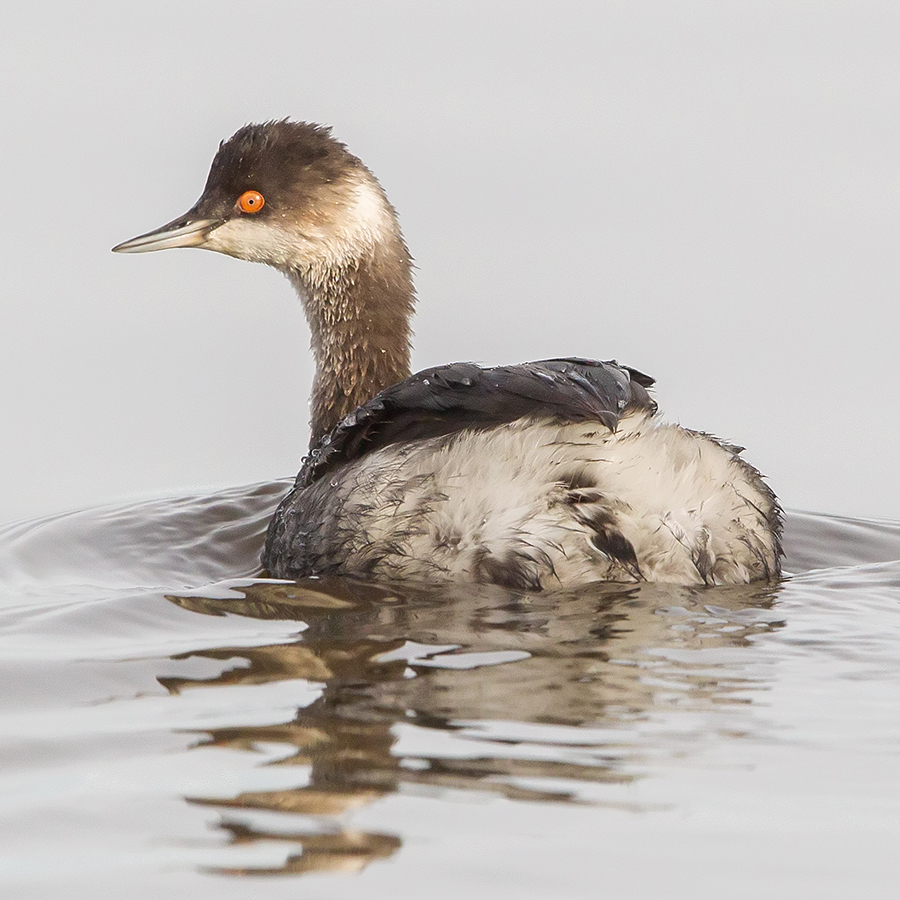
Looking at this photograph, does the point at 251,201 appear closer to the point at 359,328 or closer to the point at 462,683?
the point at 359,328

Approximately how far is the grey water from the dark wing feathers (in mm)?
533

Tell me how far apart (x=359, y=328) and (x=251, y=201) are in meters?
0.72

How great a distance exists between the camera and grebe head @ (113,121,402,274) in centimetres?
650

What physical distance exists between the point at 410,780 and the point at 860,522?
12.5 ft

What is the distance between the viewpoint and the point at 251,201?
6598 mm

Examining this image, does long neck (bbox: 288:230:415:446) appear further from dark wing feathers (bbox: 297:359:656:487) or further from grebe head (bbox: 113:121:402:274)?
dark wing feathers (bbox: 297:359:656:487)

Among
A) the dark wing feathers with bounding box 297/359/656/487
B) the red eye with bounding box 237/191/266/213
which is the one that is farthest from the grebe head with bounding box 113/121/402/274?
the dark wing feathers with bounding box 297/359/656/487

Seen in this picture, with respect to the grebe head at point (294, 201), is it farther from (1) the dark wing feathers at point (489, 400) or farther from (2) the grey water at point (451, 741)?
(2) the grey water at point (451, 741)

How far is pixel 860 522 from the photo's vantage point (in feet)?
22.0

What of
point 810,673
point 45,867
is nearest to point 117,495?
point 810,673

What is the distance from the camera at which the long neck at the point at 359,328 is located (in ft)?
21.0

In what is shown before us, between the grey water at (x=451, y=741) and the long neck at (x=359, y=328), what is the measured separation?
4.07 feet

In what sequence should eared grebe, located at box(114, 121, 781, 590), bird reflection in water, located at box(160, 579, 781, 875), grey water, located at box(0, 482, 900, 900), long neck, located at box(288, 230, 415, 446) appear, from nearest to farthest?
grey water, located at box(0, 482, 900, 900) < bird reflection in water, located at box(160, 579, 781, 875) < eared grebe, located at box(114, 121, 781, 590) < long neck, located at box(288, 230, 415, 446)

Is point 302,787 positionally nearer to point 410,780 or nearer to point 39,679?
point 410,780
